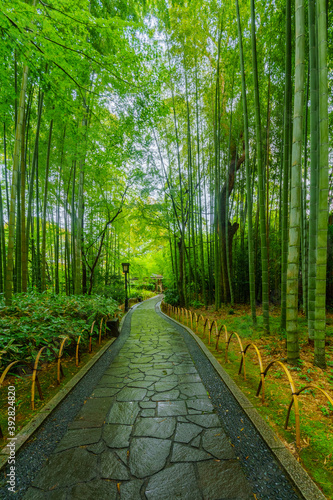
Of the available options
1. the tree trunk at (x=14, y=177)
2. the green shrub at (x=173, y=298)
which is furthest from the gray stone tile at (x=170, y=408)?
the green shrub at (x=173, y=298)

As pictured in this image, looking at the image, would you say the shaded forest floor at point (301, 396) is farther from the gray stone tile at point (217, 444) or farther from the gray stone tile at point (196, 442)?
the gray stone tile at point (196, 442)

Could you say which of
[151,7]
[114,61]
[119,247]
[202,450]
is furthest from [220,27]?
[119,247]

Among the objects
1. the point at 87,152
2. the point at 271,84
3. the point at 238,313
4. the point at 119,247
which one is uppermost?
the point at 271,84

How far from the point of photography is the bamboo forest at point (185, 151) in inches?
102

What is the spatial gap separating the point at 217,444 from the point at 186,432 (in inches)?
11.4

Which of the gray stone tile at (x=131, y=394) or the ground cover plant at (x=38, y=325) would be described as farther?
the ground cover plant at (x=38, y=325)

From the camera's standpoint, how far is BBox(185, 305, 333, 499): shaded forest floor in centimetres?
154

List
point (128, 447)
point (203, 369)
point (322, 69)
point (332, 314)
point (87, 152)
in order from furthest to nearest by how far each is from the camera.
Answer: point (332, 314)
point (87, 152)
point (203, 369)
point (322, 69)
point (128, 447)

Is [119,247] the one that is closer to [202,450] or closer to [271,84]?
[271,84]

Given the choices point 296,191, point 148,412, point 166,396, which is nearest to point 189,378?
point 166,396

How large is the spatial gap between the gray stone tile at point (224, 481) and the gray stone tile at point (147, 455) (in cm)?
30

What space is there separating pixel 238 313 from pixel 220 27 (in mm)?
8067

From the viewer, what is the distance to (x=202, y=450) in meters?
1.69

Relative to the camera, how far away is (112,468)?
154cm
